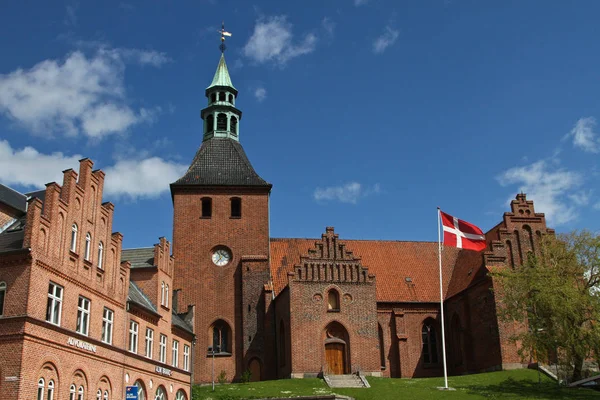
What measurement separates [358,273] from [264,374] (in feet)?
32.5

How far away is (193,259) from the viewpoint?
50.4 metres

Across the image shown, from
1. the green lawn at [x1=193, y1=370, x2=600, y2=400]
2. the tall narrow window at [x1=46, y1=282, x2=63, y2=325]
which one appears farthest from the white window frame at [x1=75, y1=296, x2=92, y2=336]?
the green lawn at [x1=193, y1=370, x2=600, y2=400]

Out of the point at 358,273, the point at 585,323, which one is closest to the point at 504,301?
the point at 585,323

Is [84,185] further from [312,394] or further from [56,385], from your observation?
[312,394]

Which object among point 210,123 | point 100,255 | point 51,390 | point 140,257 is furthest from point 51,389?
point 210,123

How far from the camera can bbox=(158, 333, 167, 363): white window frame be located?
37031mm

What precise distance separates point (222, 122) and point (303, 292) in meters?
18.4

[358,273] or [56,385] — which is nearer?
[56,385]

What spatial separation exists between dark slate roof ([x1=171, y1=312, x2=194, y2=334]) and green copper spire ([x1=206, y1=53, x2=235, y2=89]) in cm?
2239

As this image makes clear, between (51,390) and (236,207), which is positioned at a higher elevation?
(236,207)

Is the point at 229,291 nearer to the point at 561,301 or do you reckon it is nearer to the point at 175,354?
the point at 175,354

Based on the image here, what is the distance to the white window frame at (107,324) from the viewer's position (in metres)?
30.4

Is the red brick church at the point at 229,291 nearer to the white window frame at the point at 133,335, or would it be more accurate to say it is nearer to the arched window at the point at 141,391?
the white window frame at the point at 133,335

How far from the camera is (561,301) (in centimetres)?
3791
